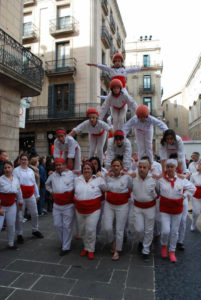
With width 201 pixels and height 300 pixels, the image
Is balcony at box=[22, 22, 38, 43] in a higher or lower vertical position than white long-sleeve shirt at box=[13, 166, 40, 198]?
higher

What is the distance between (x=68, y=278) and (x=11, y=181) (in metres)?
2.30

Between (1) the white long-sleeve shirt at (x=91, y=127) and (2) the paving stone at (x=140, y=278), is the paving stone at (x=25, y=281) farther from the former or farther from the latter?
(1) the white long-sleeve shirt at (x=91, y=127)

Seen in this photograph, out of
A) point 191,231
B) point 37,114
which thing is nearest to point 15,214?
point 191,231

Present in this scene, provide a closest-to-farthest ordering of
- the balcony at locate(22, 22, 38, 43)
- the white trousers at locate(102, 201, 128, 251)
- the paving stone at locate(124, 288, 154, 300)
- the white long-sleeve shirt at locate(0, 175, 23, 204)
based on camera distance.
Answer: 1. the paving stone at locate(124, 288, 154, 300)
2. the white trousers at locate(102, 201, 128, 251)
3. the white long-sleeve shirt at locate(0, 175, 23, 204)
4. the balcony at locate(22, 22, 38, 43)

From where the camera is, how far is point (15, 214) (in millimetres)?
4996

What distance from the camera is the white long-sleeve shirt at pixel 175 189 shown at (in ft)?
14.4

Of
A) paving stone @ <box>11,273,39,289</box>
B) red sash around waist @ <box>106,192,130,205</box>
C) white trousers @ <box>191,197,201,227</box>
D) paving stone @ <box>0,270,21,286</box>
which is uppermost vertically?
red sash around waist @ <box>106,192,130,205</box>

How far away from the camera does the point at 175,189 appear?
4.41 m

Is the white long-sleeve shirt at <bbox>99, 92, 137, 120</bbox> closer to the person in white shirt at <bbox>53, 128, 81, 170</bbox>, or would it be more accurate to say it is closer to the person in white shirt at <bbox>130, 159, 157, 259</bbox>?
the person in white shirt at <bbox>53, 128, 81, 170</bbox>

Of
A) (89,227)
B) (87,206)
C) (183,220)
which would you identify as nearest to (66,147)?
(87,206)

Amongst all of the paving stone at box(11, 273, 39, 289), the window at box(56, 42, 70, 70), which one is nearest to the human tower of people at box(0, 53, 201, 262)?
the paving stone at box(11, 273, 39, 289)

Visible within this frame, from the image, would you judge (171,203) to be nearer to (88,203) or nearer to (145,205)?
(145,205)

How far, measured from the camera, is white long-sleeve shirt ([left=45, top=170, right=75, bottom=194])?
15.7ft

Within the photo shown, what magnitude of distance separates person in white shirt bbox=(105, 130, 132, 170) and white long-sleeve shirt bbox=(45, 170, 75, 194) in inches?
36.5
